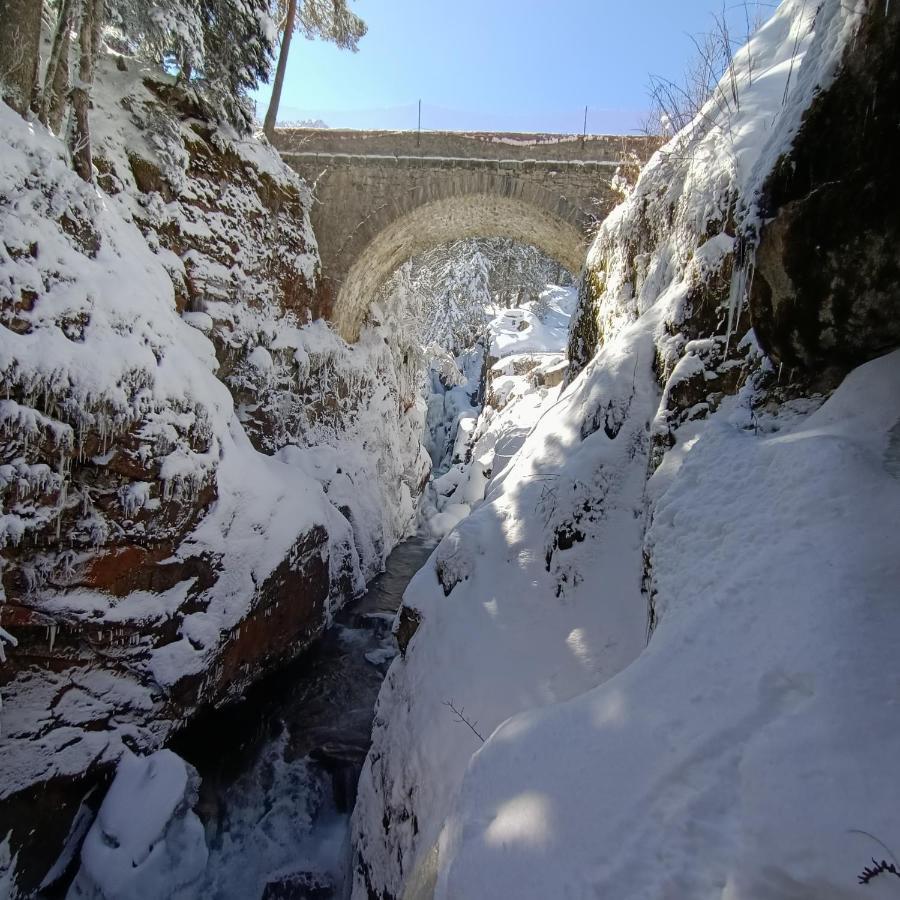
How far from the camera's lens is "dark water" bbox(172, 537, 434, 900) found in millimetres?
4609

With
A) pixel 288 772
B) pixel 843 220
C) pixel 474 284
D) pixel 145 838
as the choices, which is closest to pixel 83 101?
pixel 843 220

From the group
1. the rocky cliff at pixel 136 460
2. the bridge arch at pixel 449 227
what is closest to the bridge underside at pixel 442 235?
the bridge arch at pixel 449 227

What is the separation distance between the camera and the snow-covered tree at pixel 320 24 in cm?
1078

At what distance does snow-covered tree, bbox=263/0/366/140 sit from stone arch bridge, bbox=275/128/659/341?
2390 mm

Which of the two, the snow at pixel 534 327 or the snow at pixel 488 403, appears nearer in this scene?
the snow at pixel 488 403

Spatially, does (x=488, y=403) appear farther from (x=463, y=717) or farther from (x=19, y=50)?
(x=463, y=717)

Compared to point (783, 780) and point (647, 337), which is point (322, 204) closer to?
point (647, 337)

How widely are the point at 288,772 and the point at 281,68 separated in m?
12.6

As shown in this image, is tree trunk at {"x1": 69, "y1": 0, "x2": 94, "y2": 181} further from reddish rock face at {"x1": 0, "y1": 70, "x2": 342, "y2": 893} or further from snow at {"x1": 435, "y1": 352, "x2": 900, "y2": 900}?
snow at {"x1": 435, "y1": 352, "x2": 900, "y2": 900}

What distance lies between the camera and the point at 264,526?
6.15 meters

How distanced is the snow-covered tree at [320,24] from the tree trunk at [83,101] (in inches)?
231

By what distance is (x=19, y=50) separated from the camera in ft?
17.0

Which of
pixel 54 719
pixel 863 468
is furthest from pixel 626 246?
pixel 54 719

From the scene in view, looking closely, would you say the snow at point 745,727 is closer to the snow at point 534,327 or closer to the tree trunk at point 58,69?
the tree trunk at point 58,69
